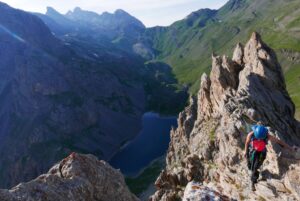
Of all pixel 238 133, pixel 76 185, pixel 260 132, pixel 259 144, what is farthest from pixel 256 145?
pixel 238 133

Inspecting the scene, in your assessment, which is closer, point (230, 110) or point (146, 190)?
point (230, 110)

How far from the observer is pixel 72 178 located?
44.8m

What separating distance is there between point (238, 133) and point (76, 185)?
24.3 meters

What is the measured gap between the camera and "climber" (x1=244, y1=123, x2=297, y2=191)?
30406 millimetres

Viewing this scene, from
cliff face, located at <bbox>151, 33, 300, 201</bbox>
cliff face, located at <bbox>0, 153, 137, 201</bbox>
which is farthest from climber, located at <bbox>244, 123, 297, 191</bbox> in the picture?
cliff face, located at <bbox>0, 153, 137, 201</bbox>

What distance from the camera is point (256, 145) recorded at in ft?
102

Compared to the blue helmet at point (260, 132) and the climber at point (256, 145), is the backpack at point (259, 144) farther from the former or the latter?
the blue helmet at point (260, 132)

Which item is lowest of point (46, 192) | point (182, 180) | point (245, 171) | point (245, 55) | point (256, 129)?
point (182, 180)

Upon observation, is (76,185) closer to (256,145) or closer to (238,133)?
(256,145)

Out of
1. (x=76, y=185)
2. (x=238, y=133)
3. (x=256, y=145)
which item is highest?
(x=256, y=145)

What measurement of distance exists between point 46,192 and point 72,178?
560 centimetres

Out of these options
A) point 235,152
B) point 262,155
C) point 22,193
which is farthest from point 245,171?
point 22,193

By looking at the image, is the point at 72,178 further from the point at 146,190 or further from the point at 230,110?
the point at 146,190

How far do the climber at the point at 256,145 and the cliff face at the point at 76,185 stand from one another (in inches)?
783
